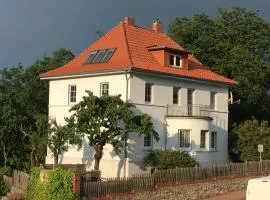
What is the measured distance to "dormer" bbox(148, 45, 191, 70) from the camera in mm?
41094

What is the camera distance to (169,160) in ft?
120

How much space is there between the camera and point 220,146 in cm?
4472

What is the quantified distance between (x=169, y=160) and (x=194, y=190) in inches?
166

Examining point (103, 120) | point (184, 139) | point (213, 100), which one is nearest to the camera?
point (103, 120)

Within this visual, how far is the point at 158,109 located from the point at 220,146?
23.9 feet

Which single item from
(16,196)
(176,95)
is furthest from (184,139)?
(16,196)

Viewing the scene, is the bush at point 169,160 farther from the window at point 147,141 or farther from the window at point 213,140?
the window at point 213,140

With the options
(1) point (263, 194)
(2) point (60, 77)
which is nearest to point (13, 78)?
(2) point (60, 77)

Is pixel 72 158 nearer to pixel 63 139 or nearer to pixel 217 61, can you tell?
pixel 63 139

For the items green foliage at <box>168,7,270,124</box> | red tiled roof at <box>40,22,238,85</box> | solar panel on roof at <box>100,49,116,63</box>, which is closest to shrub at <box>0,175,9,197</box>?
red tiled roof at <box>40,22,238,85</box>

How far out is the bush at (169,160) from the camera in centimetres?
3669

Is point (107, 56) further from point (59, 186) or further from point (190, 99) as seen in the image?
point (59, 186)

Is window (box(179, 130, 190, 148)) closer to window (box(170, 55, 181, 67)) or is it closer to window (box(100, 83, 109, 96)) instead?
window (box(170, 55, 181, 67))

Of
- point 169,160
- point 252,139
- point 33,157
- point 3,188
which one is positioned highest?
point 252,139
